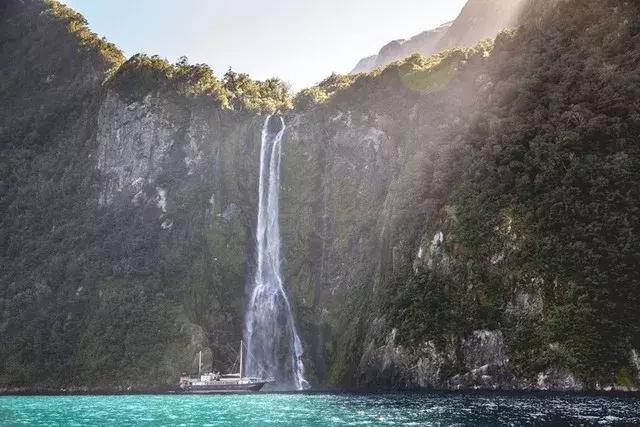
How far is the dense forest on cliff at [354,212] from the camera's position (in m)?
49.0

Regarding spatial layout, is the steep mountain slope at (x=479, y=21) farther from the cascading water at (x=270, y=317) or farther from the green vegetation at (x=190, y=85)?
the cascading water at (x=270, y=317)

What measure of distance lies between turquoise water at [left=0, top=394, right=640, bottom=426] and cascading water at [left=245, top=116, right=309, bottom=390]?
23.8m

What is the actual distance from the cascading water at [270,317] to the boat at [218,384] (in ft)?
12.0

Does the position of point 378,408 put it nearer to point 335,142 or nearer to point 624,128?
point 624,128

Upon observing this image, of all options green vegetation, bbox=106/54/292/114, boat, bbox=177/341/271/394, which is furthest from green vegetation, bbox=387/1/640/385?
green vegetation, bbox=106/54/292/114

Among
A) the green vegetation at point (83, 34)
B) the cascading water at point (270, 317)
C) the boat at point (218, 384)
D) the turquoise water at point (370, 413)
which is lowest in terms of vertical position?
the turquoise water at point (370, 413)

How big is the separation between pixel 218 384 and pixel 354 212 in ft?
85.4

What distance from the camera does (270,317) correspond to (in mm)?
72562

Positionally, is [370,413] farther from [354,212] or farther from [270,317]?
[354,212]

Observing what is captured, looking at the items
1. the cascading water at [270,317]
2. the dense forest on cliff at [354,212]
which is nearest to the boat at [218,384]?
the cascading water at [270,317]

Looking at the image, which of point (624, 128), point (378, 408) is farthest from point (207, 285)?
point (624, 128)

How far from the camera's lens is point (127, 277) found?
259 ft

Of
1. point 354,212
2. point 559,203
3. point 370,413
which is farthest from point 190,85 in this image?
point 370,413

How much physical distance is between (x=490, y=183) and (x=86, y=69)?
3103 inches
